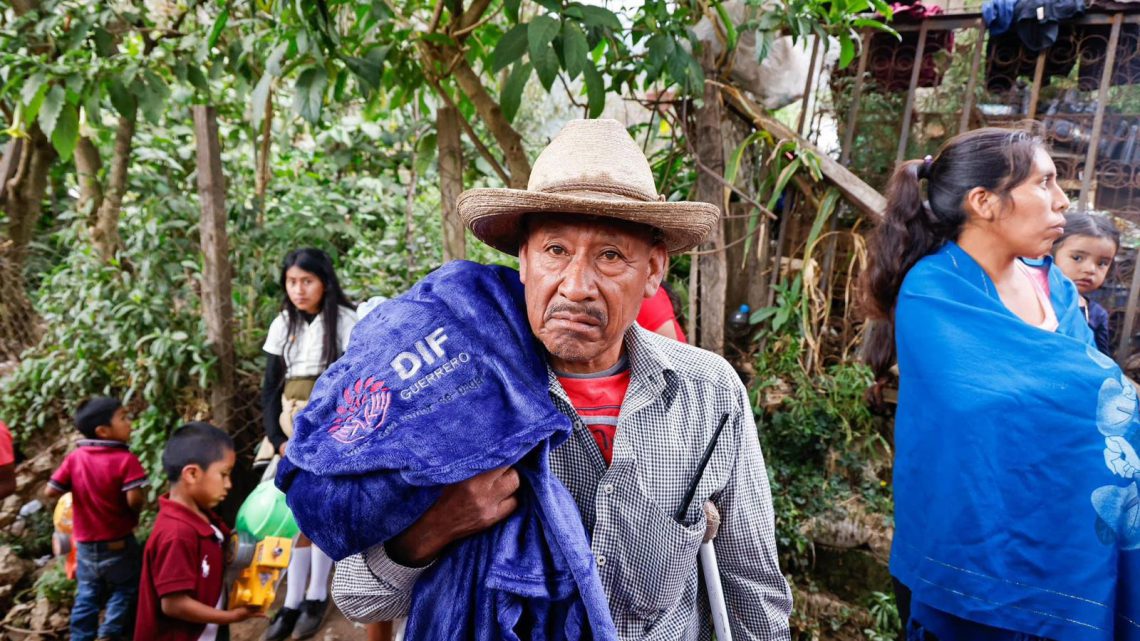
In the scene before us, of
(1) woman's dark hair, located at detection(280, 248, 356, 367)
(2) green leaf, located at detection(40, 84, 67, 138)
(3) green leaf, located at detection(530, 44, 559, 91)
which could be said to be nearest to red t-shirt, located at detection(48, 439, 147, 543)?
(1) woman's dark hair, located at detection(280, 248, 356, 367)

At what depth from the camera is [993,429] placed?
6.32 ft

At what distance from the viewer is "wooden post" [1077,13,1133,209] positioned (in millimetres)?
4039

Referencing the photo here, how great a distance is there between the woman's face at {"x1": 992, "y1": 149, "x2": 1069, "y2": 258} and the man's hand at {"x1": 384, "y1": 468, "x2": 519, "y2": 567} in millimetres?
1794

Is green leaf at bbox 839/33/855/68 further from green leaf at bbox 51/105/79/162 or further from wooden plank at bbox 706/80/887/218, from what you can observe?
green leaf at bbox 51/105/79/162

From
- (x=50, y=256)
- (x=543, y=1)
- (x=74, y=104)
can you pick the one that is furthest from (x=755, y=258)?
(x=50, y=256)

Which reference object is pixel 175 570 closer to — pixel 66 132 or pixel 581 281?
pixel 66 132

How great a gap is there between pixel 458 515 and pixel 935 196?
1.99 meters

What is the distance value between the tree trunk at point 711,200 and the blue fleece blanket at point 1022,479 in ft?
6.41

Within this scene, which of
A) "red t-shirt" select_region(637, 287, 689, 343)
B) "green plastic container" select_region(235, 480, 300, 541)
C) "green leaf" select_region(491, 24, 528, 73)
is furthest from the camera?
"green plastic container" select_region(235, 480, 300, 541)

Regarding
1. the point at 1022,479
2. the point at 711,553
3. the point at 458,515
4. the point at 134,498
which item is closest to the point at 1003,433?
the point at 1022,479

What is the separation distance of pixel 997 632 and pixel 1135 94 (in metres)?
4.02

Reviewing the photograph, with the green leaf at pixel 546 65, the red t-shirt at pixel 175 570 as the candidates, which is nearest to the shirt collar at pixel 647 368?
the green leaf at pixel 546 65

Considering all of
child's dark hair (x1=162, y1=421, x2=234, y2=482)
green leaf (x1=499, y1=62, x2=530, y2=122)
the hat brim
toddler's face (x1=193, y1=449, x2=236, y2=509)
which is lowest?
toddler's face (x1=193, y1=449, x2=236, y2=509)

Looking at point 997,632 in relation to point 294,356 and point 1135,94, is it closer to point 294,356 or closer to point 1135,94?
point 294,356
